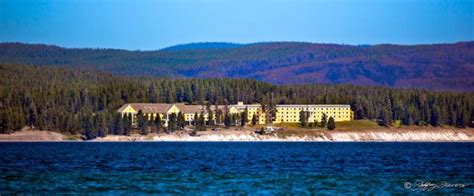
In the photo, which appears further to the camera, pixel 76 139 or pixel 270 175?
pixel 76 139

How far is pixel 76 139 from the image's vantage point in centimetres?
17988

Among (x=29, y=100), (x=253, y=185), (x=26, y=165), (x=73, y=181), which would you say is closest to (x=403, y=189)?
(x=253, y=185)

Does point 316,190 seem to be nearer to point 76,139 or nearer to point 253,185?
point 253,185

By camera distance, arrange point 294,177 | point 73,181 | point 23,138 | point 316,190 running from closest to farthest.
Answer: point 316,190 → point 73,181 → point 294,177 → point 23,138

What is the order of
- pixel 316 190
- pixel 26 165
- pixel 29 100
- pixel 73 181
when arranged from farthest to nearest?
pixel 29 100, pixel 26 165, pixel 73 181, pixel 316 190

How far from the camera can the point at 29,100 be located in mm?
191500

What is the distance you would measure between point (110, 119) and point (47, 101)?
17974mm

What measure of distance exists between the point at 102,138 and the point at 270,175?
12164cm

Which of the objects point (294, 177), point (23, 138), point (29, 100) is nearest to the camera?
point (294, 177)

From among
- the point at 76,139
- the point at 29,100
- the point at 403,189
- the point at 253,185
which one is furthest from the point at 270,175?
the point at 29,100

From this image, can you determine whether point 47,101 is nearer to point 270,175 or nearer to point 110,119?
point 110,119

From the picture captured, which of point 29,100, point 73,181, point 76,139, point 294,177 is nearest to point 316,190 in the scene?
point 294,177

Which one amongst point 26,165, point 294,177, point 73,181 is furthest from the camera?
point 26,165

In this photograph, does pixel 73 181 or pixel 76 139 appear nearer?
pixel 73 181
